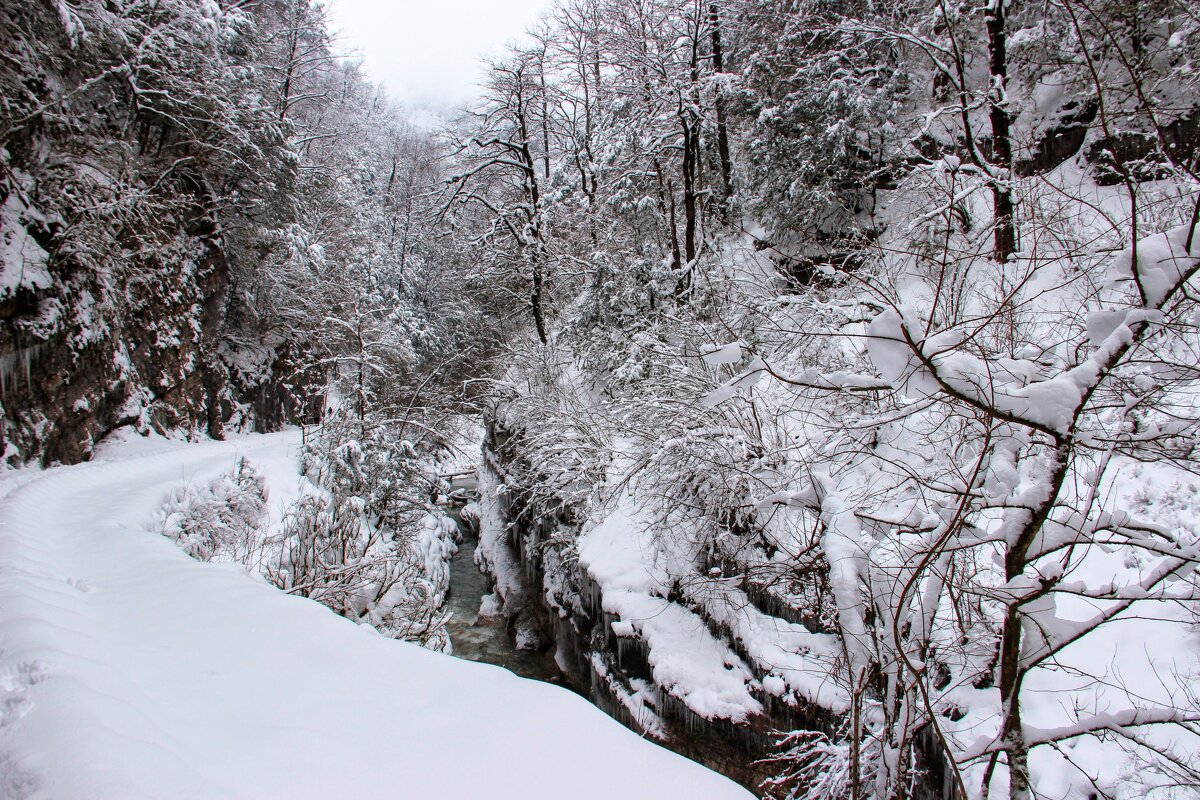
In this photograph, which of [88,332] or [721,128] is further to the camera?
[721,128]

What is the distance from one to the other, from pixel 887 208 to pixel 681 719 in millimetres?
10561

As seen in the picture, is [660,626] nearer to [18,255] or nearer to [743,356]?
[743,356]

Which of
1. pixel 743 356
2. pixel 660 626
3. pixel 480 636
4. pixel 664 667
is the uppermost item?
pixel 743 356

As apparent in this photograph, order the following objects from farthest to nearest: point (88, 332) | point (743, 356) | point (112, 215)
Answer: point (112, 215) < point (88, 332) < point (743, 356)

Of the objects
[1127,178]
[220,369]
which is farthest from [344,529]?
[220,369]

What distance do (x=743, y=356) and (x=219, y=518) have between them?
306 inches

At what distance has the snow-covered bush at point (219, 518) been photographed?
6633mm

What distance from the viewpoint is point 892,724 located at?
101 inches

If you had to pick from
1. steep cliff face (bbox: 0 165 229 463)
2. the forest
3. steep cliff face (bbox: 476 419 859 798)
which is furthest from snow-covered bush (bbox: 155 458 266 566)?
steep cliff face (bbox: 476 419 859 798)

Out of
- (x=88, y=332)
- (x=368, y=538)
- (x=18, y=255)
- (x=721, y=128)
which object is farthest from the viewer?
(x=721, y=128)

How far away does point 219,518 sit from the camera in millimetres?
7535

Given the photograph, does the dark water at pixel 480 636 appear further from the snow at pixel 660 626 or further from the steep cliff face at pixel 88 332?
the steep cliff face at pixel 88 332

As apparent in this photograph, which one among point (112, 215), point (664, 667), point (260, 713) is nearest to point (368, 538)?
point (664, 667)

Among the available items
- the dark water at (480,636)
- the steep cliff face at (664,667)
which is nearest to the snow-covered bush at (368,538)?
the dark water at (480,636)
